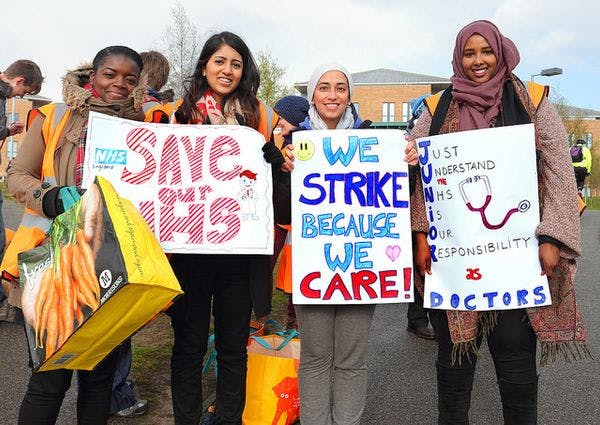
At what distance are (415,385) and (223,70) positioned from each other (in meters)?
2.53

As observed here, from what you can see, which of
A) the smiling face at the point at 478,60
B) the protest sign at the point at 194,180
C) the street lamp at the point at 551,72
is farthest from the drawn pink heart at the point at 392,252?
the street lamp at the point at 551,72

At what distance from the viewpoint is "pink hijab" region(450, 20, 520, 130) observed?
8.08 ft

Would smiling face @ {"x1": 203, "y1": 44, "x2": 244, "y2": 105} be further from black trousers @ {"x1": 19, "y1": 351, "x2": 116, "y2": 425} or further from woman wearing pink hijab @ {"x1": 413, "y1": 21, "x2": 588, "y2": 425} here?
black trousers @ {"x1": 19, "y1": 351, "x2": 116, "y2": 425}

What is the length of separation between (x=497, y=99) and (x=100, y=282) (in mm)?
1879

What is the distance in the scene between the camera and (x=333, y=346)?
8.84 ft

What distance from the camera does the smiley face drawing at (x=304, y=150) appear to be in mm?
2619

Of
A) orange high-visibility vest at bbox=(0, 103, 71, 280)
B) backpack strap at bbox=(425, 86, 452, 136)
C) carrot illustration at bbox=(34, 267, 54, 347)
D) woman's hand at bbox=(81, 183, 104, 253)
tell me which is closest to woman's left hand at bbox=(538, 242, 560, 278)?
backpack strap at bbox=(425, 86, 452, 136)

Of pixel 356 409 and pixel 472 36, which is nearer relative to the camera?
pixel 472 36

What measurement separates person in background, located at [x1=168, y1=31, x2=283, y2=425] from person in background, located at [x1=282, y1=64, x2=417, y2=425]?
0.91 ft

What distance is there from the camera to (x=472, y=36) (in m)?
2.49

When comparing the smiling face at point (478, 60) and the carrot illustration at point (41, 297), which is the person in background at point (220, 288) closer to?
the carrot illustration at point (41, 297)

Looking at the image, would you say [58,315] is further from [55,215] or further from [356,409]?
[356,409]

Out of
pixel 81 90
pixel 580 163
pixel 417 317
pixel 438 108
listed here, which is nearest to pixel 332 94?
pixel 438 108

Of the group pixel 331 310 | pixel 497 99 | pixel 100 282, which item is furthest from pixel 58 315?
pixel 497 99
